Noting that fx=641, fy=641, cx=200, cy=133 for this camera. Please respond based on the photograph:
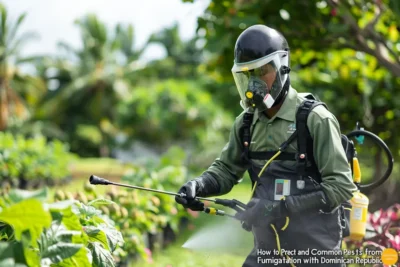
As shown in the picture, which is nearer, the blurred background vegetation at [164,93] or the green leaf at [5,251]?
the green leaf at [5,251]

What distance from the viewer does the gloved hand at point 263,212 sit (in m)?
3.07

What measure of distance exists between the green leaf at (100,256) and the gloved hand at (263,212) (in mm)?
669

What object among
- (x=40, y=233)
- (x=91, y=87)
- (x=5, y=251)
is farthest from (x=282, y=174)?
(x=91, y=87)

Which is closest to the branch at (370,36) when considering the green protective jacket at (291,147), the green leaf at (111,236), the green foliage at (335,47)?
the green foliage at (335,47)

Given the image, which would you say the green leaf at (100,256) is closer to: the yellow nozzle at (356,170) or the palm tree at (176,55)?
the yellow nozzle at (356,170)

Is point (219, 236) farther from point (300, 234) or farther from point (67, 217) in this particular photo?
point (67, 217)

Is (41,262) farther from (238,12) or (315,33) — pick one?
Result: (315,33)

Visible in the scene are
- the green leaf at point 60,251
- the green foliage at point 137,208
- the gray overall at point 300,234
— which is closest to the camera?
the green leaf at point 60,251

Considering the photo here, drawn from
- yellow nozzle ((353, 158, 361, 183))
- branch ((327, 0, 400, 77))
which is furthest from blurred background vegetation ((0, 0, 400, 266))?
yellow nozzle ((353, 158, 361, 183))

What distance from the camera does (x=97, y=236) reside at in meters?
3.21

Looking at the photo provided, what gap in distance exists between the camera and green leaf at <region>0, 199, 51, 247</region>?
228 centimetres

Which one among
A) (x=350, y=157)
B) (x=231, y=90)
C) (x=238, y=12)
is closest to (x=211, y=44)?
(x=238, y=12)

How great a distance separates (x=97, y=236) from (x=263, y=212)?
839mm

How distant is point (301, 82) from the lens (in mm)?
10633
